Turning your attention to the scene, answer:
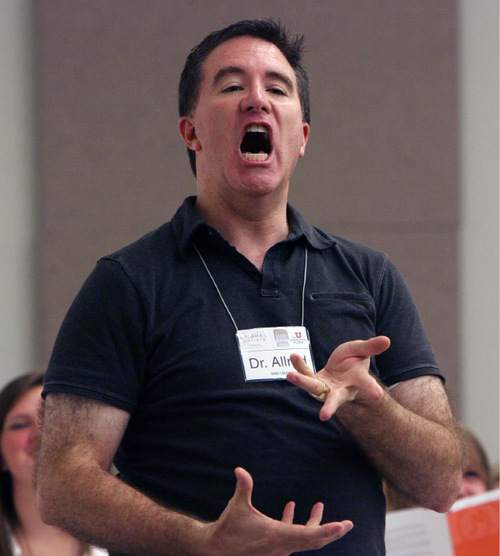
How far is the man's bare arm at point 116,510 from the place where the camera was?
1.22 m

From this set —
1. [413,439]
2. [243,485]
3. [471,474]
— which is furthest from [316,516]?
[471,474]

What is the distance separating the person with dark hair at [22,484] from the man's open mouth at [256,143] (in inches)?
55.7

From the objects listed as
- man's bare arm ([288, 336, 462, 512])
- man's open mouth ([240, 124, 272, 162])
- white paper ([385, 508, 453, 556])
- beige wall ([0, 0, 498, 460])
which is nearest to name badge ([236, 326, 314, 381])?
man's bare arm ([288, 336, 462, 512])

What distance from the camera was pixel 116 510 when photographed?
1.31m

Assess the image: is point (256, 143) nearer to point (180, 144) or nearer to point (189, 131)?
point (189, 131)

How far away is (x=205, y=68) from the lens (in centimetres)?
170

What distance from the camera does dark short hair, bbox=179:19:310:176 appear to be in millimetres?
1711

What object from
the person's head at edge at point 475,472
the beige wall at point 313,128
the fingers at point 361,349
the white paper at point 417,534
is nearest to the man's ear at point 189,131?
the fingers at point 361,349

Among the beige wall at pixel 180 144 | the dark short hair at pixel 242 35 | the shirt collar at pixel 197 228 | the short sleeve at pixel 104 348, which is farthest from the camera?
the beige wall at pixel 180 144

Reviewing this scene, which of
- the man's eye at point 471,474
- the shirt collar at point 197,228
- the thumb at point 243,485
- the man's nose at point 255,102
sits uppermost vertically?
the man's nose at point 255,102

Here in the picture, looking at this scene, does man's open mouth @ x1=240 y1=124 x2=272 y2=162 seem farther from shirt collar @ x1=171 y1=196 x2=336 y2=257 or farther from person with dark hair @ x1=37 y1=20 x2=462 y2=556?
shirt collar @ x1=171 y1=196 x2=336 y2=257

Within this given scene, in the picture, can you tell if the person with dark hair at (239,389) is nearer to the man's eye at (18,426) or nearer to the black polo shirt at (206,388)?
the black polo shirt at (206,388)

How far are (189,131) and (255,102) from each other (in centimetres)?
22

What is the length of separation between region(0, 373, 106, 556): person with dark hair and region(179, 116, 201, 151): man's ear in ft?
4.35
